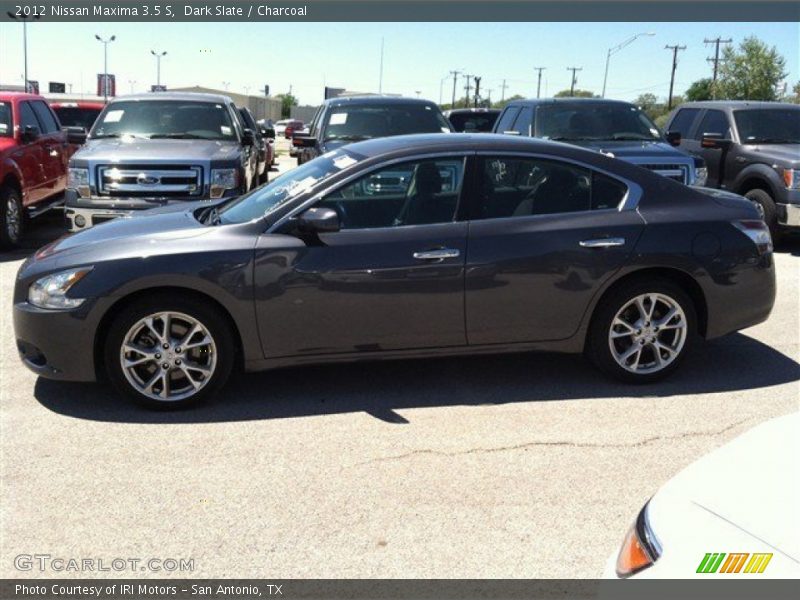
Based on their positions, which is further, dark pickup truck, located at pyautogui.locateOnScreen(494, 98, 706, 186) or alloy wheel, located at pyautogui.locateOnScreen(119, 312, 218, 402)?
dark pickup truck, located at pyautogui.locateOnScreen(494, 98, 706, 186)

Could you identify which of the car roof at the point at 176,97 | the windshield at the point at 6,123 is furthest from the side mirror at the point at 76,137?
the windshield at the point at 6,123

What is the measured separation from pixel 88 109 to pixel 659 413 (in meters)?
16.9

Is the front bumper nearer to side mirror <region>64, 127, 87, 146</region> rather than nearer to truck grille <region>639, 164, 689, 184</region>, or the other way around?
side mirror <region>64, 127, 87, 146</region>

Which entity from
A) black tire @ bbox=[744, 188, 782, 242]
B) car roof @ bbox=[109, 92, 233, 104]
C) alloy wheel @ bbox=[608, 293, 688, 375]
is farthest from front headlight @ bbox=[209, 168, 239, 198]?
black tire @ bbox=[744, 188, 782, 242]

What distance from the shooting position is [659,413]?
17.3 feet

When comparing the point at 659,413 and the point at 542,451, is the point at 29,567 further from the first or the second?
the point at 659,413

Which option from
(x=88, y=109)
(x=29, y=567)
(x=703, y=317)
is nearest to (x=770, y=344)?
(x=703, y=317)

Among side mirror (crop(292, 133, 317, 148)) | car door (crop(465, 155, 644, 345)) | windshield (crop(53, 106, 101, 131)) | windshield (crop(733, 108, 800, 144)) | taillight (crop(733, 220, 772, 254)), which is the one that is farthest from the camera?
windshield (crop(53, 106, 101, 131))

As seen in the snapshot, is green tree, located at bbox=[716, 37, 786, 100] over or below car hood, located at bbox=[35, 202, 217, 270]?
over

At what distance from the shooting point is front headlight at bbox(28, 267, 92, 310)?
200 inches

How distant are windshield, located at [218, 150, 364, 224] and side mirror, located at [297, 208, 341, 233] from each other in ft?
0.90

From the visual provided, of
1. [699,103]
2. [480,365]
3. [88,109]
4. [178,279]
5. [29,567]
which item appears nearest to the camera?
[29,567]

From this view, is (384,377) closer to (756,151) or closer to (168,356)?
(168,356)

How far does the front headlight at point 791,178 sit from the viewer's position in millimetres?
11133
